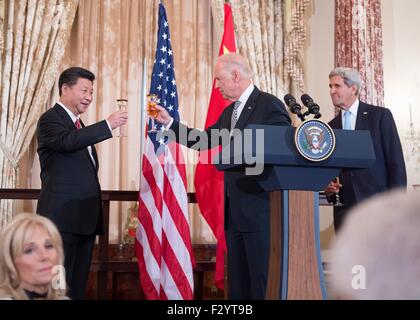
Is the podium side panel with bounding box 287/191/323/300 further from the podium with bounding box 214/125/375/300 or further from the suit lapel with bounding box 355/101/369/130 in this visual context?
the suit lapel with bounding box 355/101/369/130

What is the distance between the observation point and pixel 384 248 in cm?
77

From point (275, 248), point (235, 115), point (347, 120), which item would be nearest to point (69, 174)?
point (235, 115)

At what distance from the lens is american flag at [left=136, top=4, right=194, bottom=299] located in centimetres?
458

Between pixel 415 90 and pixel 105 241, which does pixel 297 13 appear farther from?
pixel 105 241

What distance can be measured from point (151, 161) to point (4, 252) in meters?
3.25

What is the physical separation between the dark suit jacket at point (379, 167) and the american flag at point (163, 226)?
1516mm

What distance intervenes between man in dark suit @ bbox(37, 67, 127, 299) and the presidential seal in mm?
1427

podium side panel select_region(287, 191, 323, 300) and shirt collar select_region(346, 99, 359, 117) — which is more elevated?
shirt collar select_region(346, 99, 359, 117)

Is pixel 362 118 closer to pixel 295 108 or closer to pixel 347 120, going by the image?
pixel 347 120

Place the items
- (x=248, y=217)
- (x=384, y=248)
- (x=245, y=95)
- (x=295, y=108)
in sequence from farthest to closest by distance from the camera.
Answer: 1. (x=245, y=95)
2. (x=248, y=217)
3. (x=295, y=108)
4. (x=384, y=248)

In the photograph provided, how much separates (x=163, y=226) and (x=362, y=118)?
1.89 meters

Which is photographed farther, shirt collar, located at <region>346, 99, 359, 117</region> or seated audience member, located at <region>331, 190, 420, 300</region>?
shirt collar, located at <region>346, 99, 359, 117</region>

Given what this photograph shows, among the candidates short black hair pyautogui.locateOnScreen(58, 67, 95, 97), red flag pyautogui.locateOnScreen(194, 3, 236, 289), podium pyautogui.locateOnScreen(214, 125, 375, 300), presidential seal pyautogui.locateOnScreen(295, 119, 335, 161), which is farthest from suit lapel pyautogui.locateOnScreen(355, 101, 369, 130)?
short black hair pyautogui.locateOnScreen(58, 67, 95, 97)

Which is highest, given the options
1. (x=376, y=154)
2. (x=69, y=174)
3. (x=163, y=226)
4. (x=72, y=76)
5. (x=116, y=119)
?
(x=72, y=76)
